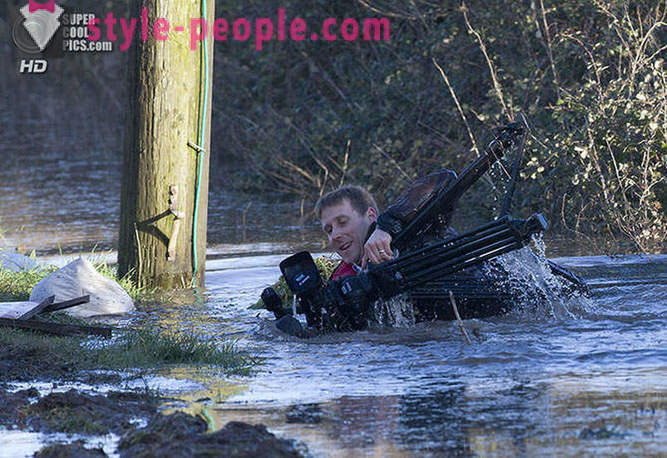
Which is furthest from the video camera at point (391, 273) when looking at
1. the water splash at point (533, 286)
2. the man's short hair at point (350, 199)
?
the water splash at point (533, 286)

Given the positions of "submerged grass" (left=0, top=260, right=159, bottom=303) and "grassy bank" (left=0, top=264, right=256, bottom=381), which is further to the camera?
"submerged grass" (left=0, top=260, right=159, bottom=303)

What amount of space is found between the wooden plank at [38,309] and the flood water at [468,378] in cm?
72

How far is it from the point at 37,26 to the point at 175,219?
1446cm

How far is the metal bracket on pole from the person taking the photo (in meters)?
8.63

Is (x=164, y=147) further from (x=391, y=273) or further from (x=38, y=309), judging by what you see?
(x=391, y=273)

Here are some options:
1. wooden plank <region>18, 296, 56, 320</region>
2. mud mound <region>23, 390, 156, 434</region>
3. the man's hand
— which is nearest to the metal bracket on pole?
wooden plank <region>18, 296, 56, 320</region>

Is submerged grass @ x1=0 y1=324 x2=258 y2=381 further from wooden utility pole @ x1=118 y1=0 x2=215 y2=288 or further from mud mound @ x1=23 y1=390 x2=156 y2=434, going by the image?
wooden utility pole @ x1=118 y1=0 x2=215 y2=288

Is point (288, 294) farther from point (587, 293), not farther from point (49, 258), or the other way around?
point (49, 258)

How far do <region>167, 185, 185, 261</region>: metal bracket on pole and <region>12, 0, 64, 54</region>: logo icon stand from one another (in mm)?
13019

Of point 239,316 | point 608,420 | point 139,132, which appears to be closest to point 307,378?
point 608,420

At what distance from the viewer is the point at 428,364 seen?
19.3 feet

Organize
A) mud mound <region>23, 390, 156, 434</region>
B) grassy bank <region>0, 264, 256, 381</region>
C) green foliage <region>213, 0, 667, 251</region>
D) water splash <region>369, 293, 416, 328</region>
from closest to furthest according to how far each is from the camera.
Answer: mud mound <region>23, 390, 156, 434</region> < grassy bank <region>0, 264, 256, 381</region> < water splash <region>369, 293, 416, 328</region> < green foliage <region>213, 0, 667, 251</region>

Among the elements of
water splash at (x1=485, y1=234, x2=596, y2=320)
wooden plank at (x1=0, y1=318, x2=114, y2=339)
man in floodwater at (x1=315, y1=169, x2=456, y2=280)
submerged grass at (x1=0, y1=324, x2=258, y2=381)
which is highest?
man in floodwater at (x1=315, y1=169, x2=456, y2=280)

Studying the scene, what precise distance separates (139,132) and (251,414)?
4134 millimetres
